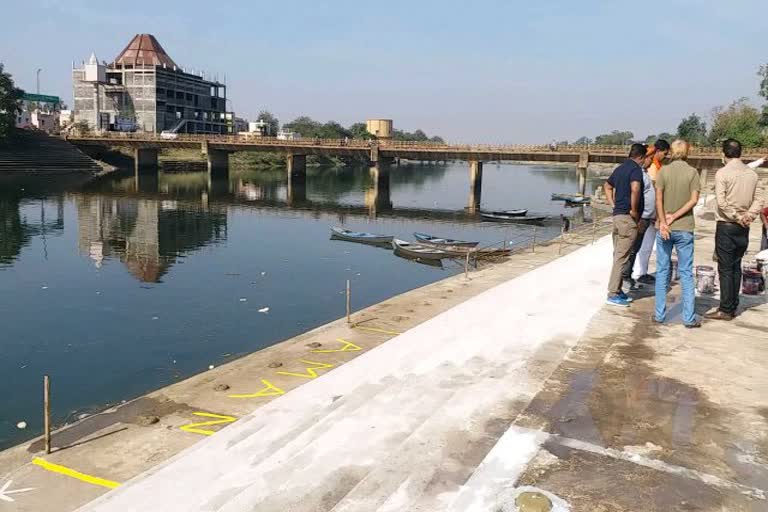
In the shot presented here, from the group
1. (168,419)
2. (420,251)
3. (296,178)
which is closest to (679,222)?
(168,419)

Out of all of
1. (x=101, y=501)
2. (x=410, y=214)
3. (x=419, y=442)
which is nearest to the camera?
(x=101, y=501)

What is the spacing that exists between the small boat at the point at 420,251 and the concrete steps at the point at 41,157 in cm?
6051

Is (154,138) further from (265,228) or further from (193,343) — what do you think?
(193,343)

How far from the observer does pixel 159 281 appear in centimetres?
2186

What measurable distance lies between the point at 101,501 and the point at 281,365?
4.14 meters

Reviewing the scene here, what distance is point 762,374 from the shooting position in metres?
6.37

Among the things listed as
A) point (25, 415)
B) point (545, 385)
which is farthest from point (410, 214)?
point (545, 385)

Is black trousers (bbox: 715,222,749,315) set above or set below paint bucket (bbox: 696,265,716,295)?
above

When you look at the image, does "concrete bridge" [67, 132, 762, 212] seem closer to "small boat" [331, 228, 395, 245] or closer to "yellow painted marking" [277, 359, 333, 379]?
"small boat" [331, 228, 395, 245]

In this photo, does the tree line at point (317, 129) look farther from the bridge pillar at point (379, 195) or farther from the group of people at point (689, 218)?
the group of people at point (689, 218)

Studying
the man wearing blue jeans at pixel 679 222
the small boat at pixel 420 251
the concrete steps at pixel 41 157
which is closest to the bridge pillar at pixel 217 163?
the concrete steps at pixel 41 157

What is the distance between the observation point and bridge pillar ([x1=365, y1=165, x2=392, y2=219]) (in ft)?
179

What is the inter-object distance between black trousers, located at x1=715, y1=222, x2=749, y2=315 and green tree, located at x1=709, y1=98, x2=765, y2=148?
5485 cm

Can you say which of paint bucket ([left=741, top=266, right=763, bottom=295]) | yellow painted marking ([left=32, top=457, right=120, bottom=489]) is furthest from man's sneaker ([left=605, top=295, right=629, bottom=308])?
yellow painted marking ([left=32, top=457, right=120, bottom=489])
